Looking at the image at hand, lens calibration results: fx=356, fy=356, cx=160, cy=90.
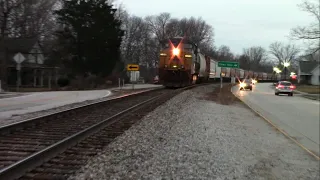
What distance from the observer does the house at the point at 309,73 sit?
8169 centimetres

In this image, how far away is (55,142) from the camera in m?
8.33

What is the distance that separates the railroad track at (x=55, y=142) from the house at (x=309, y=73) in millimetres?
76877

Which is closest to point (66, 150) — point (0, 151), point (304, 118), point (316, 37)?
point (0, 151)

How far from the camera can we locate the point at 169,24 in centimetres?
11131

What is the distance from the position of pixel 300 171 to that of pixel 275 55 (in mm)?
156640

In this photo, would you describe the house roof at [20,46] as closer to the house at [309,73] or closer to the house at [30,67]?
the house at [30,67]

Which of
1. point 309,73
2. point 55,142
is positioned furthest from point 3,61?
point 309,73

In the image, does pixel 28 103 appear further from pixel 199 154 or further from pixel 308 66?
pixel 308 66

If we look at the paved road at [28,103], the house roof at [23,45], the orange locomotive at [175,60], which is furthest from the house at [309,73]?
the paved road at [28,103]

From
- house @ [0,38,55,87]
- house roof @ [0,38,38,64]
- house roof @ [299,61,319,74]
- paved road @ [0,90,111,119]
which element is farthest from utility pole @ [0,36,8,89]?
house roof @ [299,61,319,74]

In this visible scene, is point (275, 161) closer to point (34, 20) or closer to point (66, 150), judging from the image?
point (66, 150)

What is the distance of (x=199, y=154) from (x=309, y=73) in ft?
281

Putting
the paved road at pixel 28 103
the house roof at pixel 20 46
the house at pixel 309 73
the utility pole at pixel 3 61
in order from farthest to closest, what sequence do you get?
1. the house at pixel 309 73
2. the house roof at pixel 20 46
3. the utility pole at pixel 3 61
4. the paved road at pixel 28 103

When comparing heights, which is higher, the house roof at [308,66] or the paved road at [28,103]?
the house roof at [308,66]
